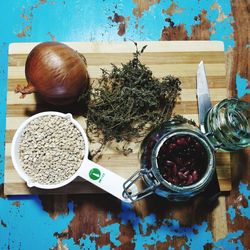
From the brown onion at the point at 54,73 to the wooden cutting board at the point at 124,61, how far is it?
9 centimetres

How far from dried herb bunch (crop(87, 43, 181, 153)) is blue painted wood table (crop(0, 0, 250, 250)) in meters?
0.17

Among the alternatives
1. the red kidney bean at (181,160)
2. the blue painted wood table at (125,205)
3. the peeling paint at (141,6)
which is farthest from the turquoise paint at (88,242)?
the peeling paint at (141,6)

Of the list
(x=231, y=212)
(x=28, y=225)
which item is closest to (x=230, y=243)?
(x=231, y=212)

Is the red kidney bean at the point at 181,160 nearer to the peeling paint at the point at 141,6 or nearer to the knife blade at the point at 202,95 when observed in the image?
the knife blade at the point at 202,95

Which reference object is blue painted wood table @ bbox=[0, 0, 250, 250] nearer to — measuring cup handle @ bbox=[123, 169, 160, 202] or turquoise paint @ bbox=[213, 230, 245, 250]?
turquoise paint @ bbox=[213, 230, 245, 250]

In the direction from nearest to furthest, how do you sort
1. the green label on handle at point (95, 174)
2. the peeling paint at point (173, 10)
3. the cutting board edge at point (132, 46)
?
the green label on handle at point (95, 174), the cutting board edge at point (132, 46), the peeling paint at point (173, 10)

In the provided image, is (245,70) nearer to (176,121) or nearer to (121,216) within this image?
(176,121)

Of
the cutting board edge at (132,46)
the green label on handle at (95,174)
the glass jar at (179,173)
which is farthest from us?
the cutting board edge at (132,46)

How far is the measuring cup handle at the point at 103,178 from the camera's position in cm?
99

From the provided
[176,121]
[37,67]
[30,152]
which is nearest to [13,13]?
[37,67]

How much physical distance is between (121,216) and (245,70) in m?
0.56

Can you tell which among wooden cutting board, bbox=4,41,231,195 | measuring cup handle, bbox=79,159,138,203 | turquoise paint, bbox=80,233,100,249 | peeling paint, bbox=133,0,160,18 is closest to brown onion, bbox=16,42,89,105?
wooden cutting board, bbox=4,41,231,195

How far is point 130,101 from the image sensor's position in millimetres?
1049

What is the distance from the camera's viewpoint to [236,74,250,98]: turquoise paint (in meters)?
1.17
